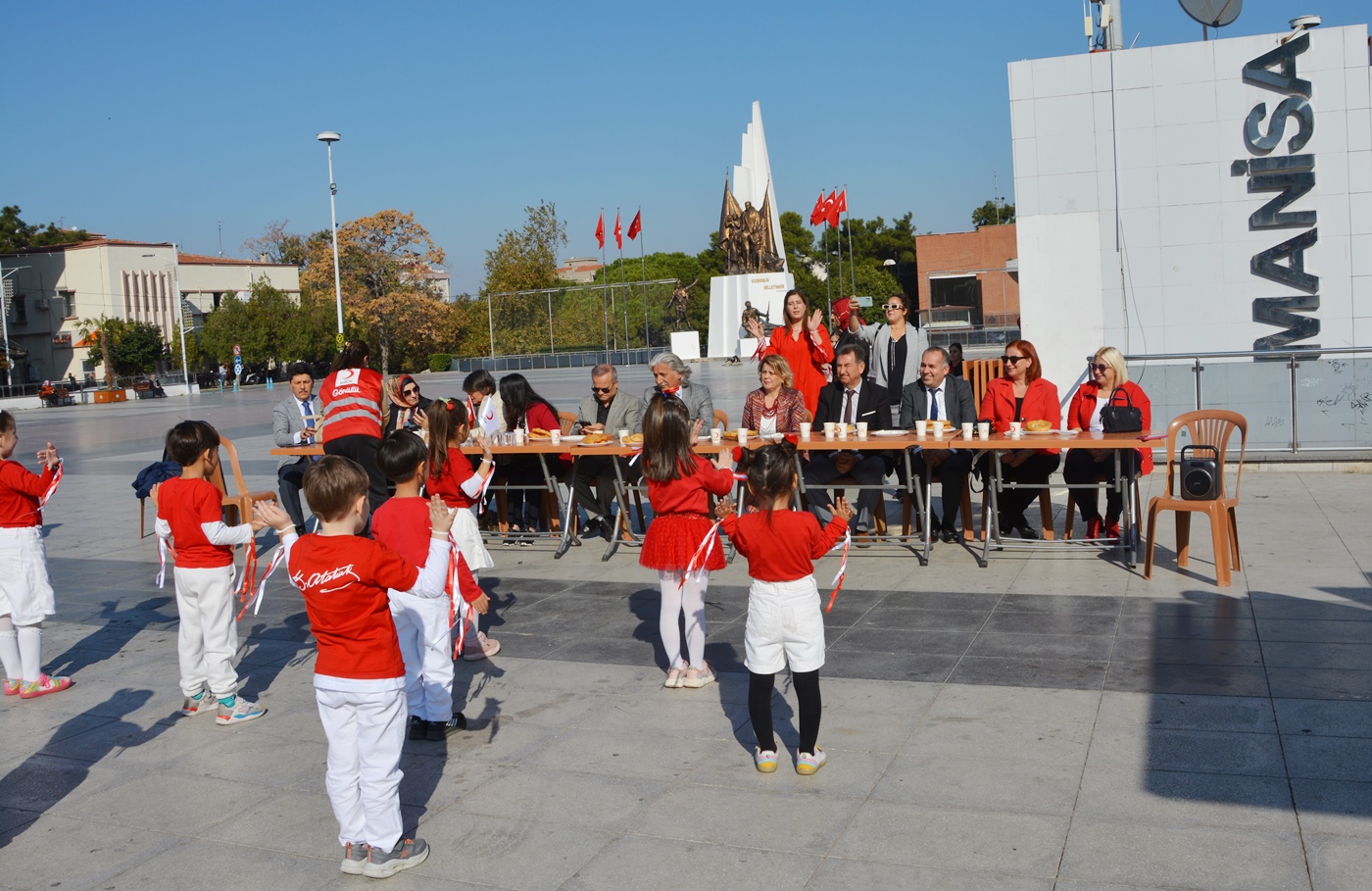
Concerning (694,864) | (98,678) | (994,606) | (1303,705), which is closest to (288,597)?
(98,678)

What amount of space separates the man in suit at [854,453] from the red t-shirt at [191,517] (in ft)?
14.9

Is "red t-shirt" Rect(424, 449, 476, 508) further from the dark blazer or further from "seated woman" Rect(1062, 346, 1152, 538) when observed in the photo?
"seated woman" Rect(1062, 346, 1152, 538)

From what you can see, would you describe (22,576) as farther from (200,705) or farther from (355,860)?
Answer: (355,860)

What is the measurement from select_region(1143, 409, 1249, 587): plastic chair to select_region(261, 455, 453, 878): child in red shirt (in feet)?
16.3

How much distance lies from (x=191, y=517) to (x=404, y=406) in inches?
159

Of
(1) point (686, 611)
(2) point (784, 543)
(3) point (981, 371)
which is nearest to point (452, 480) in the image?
(1) point (686, 611)

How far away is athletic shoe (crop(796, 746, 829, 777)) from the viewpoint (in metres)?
4.40

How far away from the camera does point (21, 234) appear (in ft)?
272

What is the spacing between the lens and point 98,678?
628 centimetres

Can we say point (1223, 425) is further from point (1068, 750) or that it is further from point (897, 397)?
point (1068, 750)

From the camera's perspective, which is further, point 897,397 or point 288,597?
point 897,397

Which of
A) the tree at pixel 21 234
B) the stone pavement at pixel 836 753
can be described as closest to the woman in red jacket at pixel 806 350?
the stone pavement at pixel 836 753

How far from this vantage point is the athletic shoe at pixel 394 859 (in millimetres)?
3744

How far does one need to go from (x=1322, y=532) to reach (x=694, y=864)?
6.62 metres
